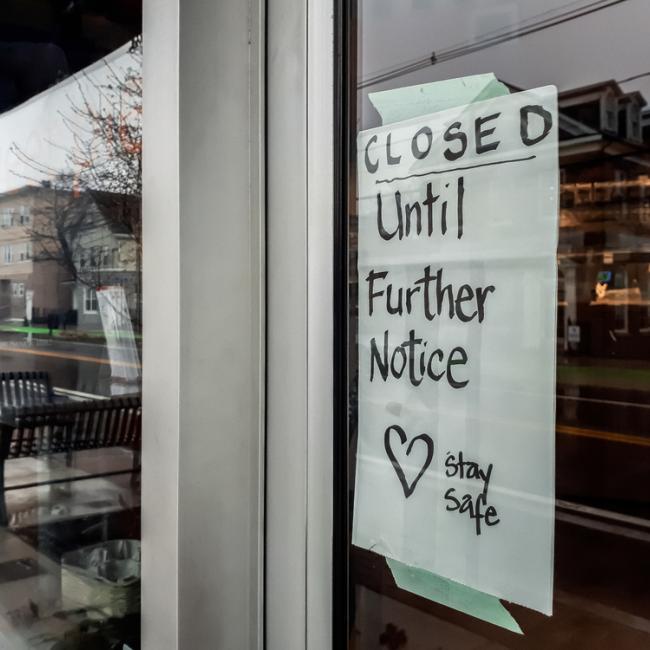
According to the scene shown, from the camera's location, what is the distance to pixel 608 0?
0.60 meters

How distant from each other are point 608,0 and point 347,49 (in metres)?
0.33

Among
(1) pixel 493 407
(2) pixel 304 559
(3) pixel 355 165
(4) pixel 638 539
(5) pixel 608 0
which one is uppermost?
(5) pixel 608 0

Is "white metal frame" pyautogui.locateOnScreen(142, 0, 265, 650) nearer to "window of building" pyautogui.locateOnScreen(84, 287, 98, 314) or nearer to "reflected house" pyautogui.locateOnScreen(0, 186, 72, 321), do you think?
"window of building" pyautogui.locateOnScreen(84, 287, 98, 314)

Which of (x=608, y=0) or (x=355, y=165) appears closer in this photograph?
(x=608, y=0)

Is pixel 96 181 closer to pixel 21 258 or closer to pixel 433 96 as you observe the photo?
pixel 21 258

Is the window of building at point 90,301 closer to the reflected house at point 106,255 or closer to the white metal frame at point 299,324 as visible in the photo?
the reflected house at point 106,255

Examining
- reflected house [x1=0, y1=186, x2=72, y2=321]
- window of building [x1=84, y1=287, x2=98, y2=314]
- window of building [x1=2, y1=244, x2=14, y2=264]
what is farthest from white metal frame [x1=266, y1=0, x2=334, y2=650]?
window of building [x1=2, y1=244, x2=14, y2=264]

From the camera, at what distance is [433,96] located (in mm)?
738

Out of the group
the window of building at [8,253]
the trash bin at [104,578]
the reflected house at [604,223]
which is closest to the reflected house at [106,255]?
the window of building at [8,253]

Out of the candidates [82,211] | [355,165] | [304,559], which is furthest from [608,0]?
[82,211]

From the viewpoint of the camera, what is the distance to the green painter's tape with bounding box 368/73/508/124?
69cm

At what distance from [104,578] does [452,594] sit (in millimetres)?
748

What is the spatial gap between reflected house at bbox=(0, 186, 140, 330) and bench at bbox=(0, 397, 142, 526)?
0.20m

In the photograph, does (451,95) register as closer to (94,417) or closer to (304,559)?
(304,559)
